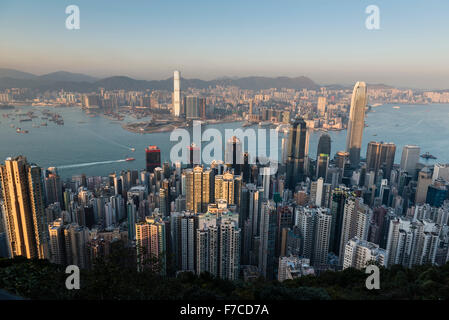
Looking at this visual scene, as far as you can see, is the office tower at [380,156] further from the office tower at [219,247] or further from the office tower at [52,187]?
the office tower at [52,187]

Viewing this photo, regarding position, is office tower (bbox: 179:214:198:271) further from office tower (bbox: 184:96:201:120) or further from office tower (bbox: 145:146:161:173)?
office tower (bbox: 145:146:161:173)

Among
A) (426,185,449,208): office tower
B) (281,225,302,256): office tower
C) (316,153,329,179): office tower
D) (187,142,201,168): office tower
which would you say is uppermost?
(187,142,201,168): office tower

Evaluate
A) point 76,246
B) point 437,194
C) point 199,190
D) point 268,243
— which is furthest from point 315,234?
point 437,194

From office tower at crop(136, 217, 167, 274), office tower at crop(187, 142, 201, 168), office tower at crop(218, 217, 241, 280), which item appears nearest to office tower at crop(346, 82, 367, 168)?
office tower at crop(187, 142, 201, 168)

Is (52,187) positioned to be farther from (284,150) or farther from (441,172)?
(441,172)
